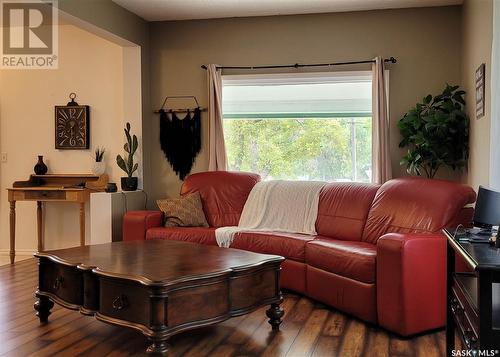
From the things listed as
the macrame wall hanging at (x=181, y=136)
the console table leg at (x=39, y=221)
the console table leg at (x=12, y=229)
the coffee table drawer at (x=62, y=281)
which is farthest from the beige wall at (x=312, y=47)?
the coffee table drawer at (x=62, y=281)

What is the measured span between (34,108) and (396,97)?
4059 mm

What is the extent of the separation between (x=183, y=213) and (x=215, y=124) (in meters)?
1.16

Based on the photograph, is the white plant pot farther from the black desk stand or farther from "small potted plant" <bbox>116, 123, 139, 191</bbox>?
the black desk stand

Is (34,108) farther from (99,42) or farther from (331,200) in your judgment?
(331,200)

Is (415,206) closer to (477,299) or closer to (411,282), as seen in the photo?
(411,282)

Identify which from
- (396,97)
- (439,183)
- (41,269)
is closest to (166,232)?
(41,269)

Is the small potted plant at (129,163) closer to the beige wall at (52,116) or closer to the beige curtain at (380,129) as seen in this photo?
the beige wall at (52,116)

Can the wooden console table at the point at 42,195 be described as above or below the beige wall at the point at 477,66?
below

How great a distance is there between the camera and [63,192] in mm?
5207

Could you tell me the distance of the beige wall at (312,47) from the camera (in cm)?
492

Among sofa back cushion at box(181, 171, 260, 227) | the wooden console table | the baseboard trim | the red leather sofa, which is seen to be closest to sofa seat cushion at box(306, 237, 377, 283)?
the red leather sofa

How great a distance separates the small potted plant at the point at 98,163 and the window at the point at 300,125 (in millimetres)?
1405

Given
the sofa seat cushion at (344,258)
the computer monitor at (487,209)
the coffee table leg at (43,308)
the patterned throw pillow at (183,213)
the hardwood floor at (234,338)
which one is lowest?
the hardwood floor at (234,338)

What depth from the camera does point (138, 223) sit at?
4504mm
